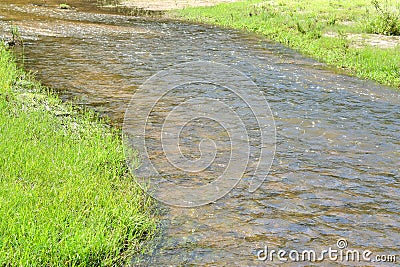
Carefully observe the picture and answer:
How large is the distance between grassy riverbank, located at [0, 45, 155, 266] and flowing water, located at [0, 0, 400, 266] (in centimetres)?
68

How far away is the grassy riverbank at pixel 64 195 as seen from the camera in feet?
20.3

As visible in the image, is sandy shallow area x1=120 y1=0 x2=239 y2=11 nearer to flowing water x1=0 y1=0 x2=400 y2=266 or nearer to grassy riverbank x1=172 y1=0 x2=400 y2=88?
grassy riverbank x1=172 y1=0 x2=400 y2=88

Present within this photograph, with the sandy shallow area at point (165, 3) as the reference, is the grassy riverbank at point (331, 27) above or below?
below

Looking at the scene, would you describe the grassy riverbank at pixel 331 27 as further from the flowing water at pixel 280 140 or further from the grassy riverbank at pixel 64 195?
the grassy riverbank at pixel 64 195

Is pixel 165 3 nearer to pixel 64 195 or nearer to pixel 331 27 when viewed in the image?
pixel 331 27

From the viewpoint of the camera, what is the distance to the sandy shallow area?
42.2 metres

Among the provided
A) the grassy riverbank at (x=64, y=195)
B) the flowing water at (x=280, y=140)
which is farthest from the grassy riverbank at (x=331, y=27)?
the grassy riverbank at (x=64, y=195)

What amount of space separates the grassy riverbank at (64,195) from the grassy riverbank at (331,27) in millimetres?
11887

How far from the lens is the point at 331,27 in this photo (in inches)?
1065

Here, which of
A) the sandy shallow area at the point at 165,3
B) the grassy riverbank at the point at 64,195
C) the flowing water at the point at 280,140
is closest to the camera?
the grassy riverbank at the point at 64,195

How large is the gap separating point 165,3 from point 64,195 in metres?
40.2

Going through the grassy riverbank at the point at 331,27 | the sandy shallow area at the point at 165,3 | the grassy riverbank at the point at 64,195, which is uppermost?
the sandy shallow area at the point at 165,3

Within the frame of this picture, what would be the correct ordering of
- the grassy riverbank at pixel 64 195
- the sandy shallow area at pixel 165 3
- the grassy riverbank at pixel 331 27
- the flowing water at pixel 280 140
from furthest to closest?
the sandy shallow area at pixel 165 3 < the grassy riverbank at pixel 331 27 < the flowing water at pixel 280 140 < the grassy riverbank at pixel 64 195

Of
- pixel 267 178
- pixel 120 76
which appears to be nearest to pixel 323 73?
pixel 120 76
